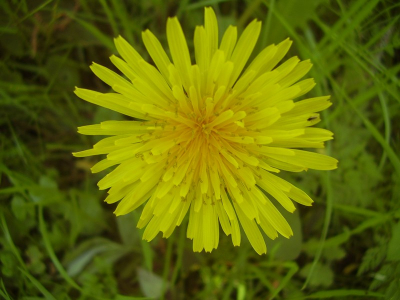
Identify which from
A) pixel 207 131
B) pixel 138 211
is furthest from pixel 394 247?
pixel 138 211

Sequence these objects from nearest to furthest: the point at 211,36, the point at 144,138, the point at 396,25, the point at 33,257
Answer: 1. the point at 211,36
2. the point at 144,138
3. the point at 396,25
4. the point at 33,257

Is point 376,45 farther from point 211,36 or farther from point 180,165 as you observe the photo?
point 180,165

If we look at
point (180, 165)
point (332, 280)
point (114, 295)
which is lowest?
point (332, 280)

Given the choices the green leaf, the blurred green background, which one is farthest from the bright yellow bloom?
the green leaf

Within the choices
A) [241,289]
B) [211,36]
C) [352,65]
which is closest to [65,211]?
[241,289]

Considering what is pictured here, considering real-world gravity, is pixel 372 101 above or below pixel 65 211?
below

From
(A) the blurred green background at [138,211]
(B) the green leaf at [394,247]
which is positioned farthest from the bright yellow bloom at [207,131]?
(B) the green leaf at [394,247]

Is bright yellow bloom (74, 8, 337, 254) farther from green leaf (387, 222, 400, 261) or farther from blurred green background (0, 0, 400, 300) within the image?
green leaf (387, 222, 400, 261)
